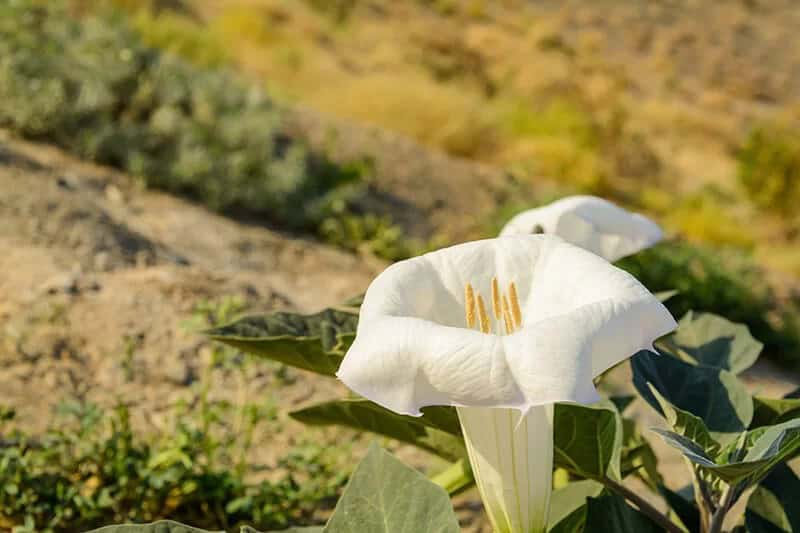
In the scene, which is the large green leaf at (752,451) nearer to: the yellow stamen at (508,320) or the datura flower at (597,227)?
the yellow stamen at (508,320)

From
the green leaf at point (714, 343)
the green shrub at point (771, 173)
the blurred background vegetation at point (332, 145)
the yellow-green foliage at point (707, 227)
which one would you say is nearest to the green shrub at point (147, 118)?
the blurred background vegetation at point (332, 145)

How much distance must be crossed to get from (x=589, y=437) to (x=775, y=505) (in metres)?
0.35

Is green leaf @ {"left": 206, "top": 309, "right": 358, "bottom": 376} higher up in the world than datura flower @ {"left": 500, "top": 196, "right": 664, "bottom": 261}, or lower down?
lower down

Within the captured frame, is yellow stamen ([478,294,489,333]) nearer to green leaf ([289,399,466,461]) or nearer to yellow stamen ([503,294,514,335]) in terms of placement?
yellow stamen ([503,294,514,335])

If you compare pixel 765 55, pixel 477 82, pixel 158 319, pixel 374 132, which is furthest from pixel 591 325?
pixel 765 55

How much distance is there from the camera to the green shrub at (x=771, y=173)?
1019 centimetres

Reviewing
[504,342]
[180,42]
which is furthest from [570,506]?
[180,42]

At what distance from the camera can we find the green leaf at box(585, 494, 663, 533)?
1.32 meters

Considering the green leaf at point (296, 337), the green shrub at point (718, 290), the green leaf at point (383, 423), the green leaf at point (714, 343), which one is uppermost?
the green leaf at point (714, 343)

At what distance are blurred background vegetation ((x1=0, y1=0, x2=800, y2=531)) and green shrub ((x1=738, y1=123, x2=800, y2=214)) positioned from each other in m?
0.02

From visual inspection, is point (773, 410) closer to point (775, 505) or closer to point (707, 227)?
point (775, 505)

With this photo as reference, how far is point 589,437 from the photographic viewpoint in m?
1.35

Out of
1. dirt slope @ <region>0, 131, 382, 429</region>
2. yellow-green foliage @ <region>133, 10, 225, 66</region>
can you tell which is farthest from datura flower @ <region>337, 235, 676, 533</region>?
yellow-green foliage @ <region>133, 10, 225, 66</region>

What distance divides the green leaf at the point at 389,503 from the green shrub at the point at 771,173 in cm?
985
